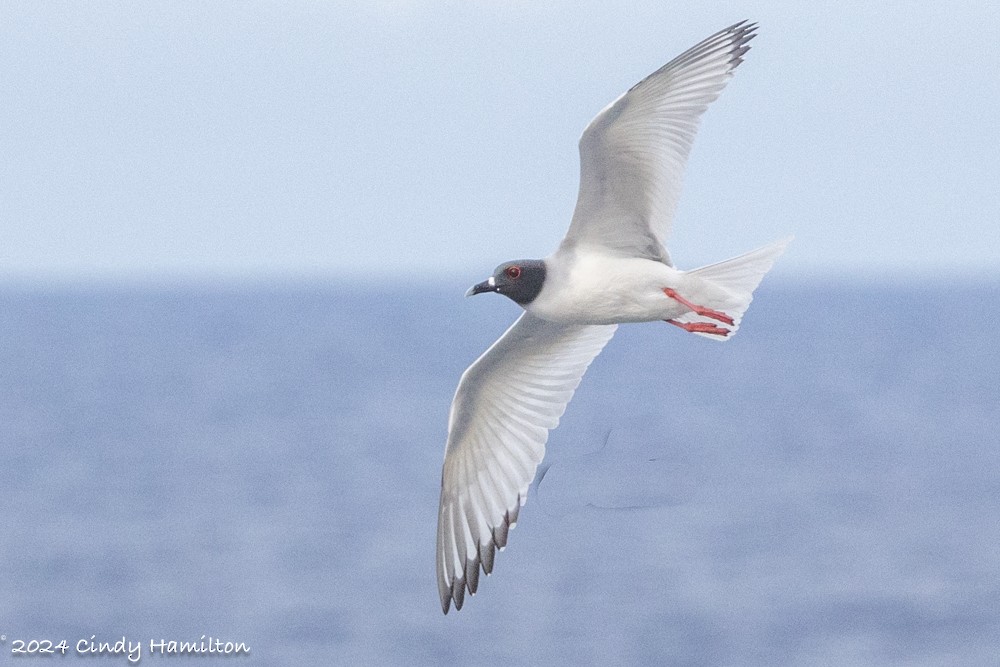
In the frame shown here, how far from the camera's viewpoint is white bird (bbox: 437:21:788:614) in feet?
34.4

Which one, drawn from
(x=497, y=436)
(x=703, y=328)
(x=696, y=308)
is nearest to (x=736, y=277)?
(x=703, y=328)

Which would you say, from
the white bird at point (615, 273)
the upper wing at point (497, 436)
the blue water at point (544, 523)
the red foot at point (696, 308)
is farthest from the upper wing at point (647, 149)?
the blue water at point (544, 523)

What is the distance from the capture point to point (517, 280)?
10766 millimetres

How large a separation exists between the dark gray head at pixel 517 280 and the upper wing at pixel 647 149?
390 mm

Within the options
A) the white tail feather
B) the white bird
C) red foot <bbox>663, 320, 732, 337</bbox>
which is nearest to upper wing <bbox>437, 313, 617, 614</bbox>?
the white bird

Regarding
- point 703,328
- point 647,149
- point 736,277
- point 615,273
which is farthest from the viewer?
point 736,277

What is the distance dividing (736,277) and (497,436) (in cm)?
236

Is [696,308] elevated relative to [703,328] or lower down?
elevated

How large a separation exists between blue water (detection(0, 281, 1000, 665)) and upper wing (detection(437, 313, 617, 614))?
39 cm

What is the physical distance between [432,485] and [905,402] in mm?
45833

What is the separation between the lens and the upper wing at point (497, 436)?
1227 centimetres

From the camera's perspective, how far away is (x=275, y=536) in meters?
54.3

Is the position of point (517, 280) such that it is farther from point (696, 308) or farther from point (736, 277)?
point (736, 277)

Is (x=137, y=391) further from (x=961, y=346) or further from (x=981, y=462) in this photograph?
(x=961, y=346)
